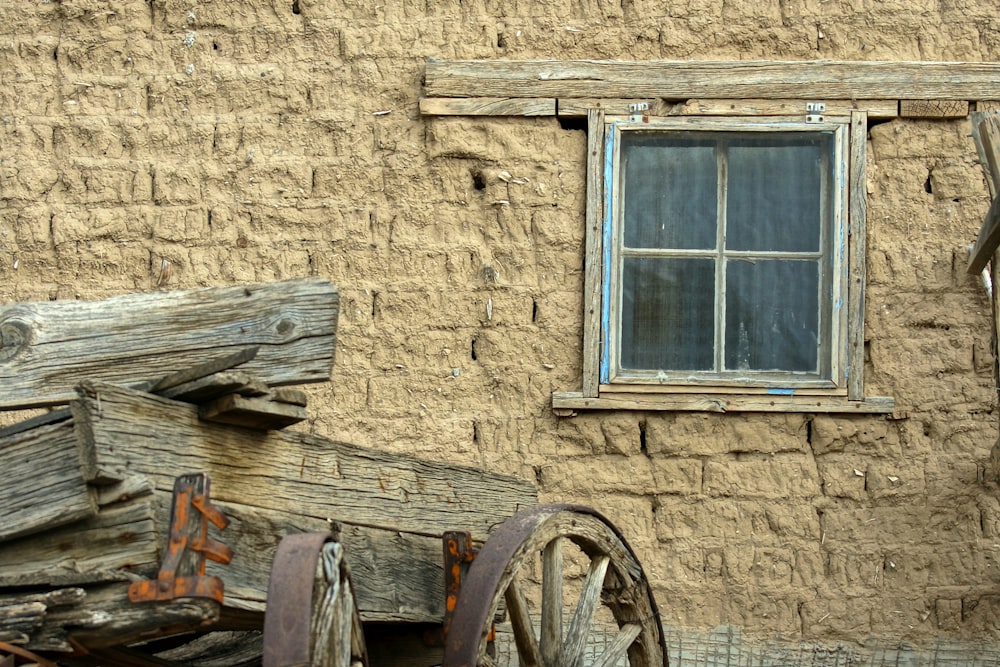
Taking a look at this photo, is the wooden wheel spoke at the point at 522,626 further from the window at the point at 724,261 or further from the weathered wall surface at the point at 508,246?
the window at the point at 724,261

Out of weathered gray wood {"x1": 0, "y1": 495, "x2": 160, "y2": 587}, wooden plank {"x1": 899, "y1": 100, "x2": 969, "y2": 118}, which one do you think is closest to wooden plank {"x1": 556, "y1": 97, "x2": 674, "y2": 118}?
wooden plank {"x1": 899, "y1": 100, "x2": 969, "y2": 118}

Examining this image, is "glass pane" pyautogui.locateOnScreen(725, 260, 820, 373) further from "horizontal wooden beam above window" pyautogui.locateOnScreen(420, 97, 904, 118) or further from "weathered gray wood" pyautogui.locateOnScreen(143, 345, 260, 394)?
"weathered gray wood" pyautogui.locateOnScreen(143, 345, 260, 394)

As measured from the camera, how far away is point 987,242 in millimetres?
5340

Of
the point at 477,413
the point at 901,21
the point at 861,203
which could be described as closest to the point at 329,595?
the point at 477,413

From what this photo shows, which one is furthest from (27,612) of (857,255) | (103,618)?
(857,255)

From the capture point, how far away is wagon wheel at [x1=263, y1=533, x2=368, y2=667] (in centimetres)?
278

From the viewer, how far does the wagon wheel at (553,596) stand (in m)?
3.38

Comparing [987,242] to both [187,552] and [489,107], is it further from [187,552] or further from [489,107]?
[187,552]

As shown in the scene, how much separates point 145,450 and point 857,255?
3.88 m

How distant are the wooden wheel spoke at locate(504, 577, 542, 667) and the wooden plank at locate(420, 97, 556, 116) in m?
2.77

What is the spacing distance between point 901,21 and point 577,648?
337cm

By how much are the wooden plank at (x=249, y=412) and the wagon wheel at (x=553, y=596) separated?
0.65 m

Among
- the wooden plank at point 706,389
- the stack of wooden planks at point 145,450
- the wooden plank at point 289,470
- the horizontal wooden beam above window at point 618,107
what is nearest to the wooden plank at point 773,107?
the horizontal wooden beam above window at point 618,107

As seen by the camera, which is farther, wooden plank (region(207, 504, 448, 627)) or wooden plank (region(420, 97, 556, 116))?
wooden plank (region(420, 97, 556, 116))
